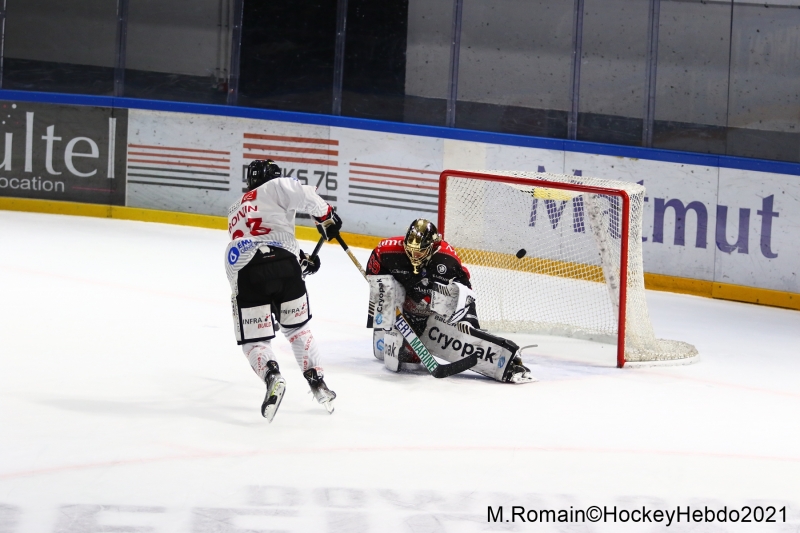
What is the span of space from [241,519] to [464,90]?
6.77 meters

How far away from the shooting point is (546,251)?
789 centimetres

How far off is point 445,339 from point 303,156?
469 cm

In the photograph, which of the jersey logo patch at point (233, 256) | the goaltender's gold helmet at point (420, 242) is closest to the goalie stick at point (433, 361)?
the goaltender's gold helmet at point (420, 242)

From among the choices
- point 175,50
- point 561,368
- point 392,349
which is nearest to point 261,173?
point 392,349

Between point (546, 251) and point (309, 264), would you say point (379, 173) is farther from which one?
point (309, 264)

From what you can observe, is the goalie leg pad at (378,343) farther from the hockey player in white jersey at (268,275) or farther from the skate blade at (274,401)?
the skate blade at (274,401)

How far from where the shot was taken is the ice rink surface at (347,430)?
4.12 meters

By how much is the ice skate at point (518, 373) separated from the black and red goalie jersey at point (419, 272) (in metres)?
0.30

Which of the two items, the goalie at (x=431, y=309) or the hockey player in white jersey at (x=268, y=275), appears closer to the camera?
the hockey player in white jersey at (x=268, y=275)

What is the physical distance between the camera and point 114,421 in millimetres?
5098

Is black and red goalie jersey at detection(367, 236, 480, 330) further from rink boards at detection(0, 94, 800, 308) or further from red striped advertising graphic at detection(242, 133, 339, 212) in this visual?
red striped advertising graphic at detection(242, 133, 339, 212)

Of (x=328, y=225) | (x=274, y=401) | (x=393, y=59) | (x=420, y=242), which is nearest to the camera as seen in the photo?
(x=274, y=401)

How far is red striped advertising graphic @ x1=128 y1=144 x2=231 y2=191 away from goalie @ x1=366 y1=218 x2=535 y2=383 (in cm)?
475

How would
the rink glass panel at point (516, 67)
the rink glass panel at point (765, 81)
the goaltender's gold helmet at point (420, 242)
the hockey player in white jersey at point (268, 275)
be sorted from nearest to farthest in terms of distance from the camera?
1. the hockey player in white jersey at point (268, 275)
2. the goaltender's gold helmet at point (420, 242)
3. the rink glass panel at point (765, 81)
4. the rink glass panel at point (516, 67)
